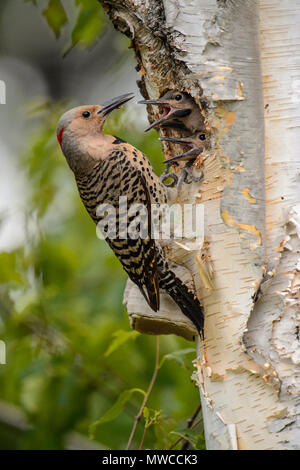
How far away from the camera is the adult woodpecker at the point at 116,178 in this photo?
281 centimetres

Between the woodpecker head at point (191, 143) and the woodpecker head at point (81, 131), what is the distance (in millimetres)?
424

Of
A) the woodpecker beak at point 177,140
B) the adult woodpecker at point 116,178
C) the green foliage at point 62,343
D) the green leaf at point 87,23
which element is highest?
the green leaf at point 87,23

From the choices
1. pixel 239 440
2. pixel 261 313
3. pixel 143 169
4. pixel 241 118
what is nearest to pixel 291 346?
pixel 261 313

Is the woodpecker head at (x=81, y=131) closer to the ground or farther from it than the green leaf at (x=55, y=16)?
closer to the ground

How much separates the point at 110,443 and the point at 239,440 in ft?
5.04

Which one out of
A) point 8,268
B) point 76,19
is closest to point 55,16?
point 76,19

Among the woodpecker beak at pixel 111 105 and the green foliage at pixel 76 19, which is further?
the woodpecker beak at pixel 111 105

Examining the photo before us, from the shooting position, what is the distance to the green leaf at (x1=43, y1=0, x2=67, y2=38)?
2684 millimetres

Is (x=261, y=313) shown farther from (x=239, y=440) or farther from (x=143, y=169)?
(x=143, y=169)

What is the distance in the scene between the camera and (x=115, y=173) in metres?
3.02

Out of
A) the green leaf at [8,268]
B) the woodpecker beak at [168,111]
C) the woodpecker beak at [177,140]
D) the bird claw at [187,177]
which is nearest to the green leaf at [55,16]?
the woodpecker beak at [168,111]

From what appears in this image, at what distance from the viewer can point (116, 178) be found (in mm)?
3004

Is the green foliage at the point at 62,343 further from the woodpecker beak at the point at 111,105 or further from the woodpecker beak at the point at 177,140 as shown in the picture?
the woodpecker beak at the point at 177,140

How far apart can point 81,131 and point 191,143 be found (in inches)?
24.5
